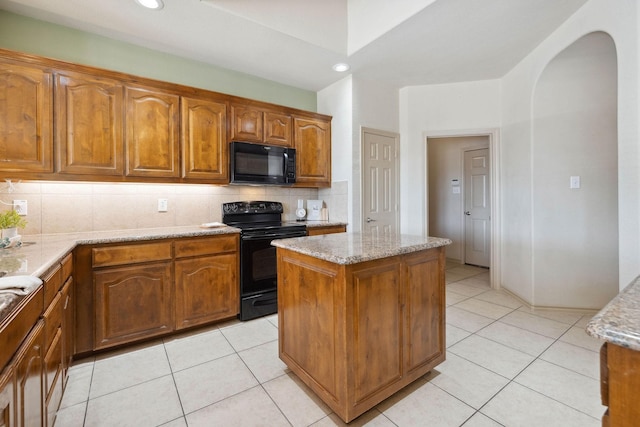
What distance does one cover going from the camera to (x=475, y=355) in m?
2.14

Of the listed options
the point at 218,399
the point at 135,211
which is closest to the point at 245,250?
the point at 135,211

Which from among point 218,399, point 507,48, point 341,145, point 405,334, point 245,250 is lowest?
point 218,399

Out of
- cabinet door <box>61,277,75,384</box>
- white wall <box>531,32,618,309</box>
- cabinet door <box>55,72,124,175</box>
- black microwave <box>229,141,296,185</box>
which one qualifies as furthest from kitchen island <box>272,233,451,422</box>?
white wall <box>531,32,618,309</box>

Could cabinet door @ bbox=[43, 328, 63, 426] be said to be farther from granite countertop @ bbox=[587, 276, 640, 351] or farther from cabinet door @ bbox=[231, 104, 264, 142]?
cabinet door @ bbox=[231, 104, 264, 142]

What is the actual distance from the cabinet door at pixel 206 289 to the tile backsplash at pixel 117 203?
699 mm

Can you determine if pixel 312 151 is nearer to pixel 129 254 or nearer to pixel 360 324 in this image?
pixel 129 254

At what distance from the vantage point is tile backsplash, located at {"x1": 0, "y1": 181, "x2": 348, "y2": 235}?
235cm

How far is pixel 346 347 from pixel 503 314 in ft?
7.54

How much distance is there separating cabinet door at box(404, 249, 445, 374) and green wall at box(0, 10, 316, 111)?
2.83 m

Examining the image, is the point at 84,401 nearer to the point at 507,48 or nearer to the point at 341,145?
the point at 341,145

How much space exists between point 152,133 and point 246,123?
0.91 metres

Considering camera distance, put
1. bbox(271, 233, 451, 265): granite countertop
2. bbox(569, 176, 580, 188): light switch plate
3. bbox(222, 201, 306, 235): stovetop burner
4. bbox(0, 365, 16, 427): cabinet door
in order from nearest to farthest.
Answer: bbox(0, 365, 16, 427): cabinet door < bbox(271, 233, 451, 265): granite countertop < bbox(569, 176, 580, 188): light switch plate < bbox(222, 201, 306, 235): stovetop burner

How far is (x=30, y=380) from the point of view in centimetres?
107

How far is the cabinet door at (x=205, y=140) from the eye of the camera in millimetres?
2717
